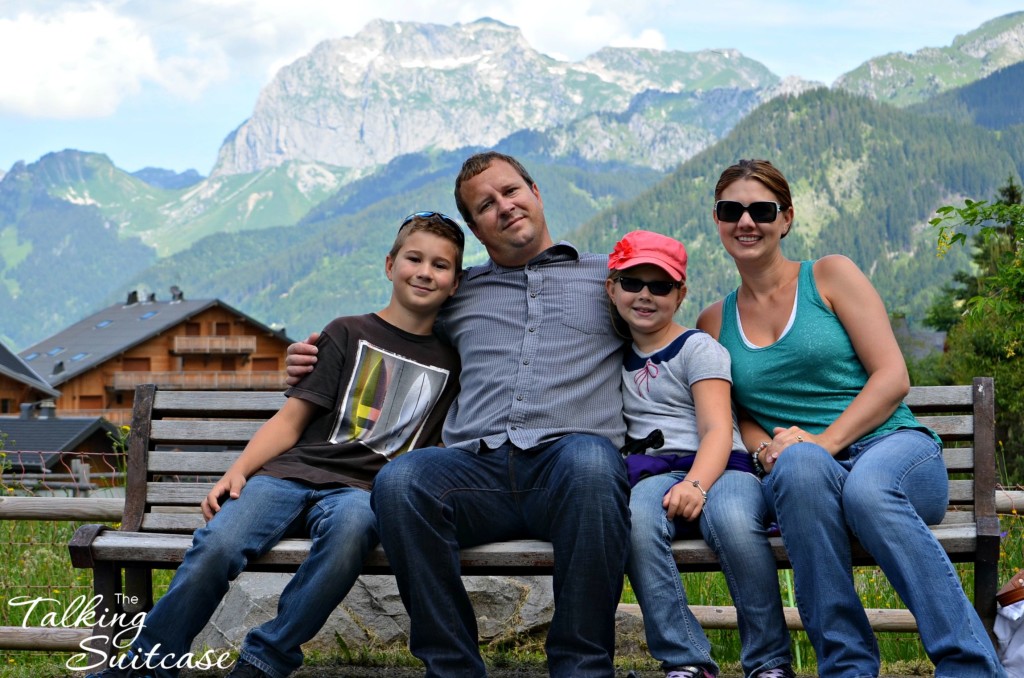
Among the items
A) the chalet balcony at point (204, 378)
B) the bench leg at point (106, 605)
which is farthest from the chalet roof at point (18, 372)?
the bench leg at point (106, 605)

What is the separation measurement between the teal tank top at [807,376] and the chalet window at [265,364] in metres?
65.7

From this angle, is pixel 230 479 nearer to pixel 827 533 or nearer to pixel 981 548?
pixel 827 533

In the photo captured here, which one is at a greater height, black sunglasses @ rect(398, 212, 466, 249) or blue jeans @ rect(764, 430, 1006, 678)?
black sunglasses @ rect(398, 212, 466, 249)

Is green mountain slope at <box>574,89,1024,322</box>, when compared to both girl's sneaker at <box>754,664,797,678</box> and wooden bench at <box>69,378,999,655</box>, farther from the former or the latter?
girl's sneaker at <box>754,664,797,678</box>

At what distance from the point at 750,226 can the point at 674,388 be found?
2.09ft

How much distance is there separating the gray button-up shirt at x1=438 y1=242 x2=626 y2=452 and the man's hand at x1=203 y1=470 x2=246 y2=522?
0.73 meters

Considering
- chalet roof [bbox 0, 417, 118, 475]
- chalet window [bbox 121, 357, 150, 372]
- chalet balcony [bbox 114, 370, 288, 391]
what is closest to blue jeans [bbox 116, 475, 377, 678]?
chalet roof [bbox 0, 417, 118, 475]

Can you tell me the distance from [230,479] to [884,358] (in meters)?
2.26

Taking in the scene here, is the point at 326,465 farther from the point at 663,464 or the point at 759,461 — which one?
the point at 759,461

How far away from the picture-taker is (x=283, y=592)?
3561 millimetres

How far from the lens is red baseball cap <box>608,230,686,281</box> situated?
3.92 meters

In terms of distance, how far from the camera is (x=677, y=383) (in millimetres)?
3920

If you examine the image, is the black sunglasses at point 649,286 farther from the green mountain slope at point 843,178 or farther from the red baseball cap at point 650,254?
the green mountain slope at point 843,178

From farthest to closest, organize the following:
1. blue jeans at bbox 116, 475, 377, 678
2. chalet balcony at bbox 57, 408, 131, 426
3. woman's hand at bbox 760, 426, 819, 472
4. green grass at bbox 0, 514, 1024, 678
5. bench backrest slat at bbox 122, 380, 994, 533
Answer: chalet balcony at bbox 57, 408, 131, 426 < green grass at bbox 0, 514, 1024, 678 < bench backrest slat at bbox 122, 380, 994, 533 < woman's hand at bbox 760, 426, 819, 472 < blue jeans at bbox 116, 475, 377, 678
